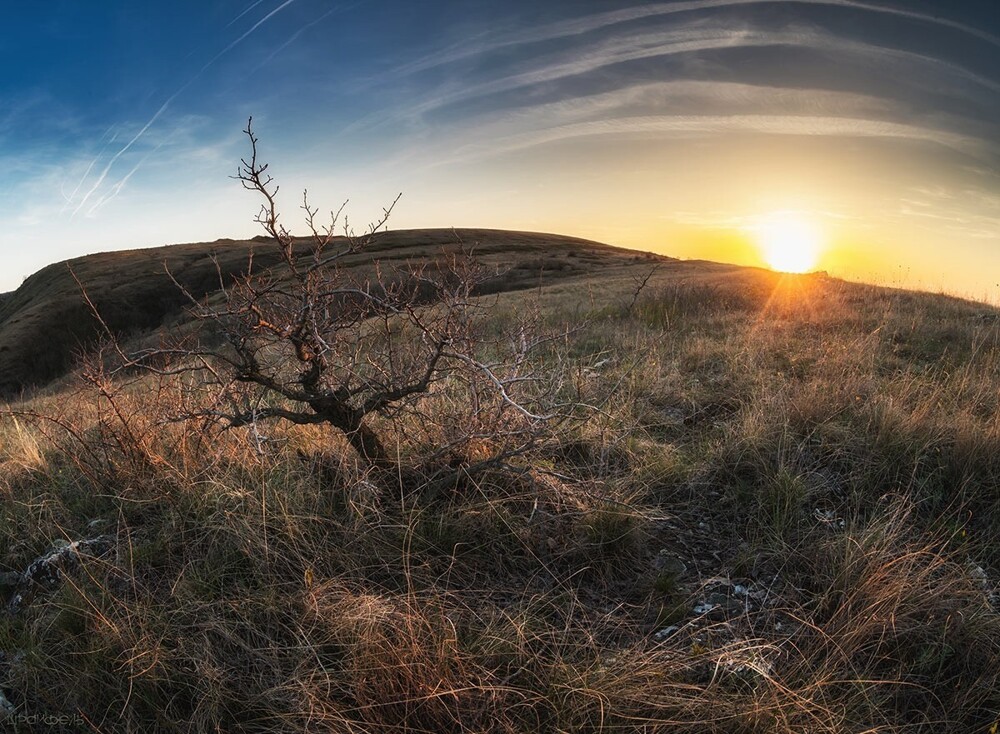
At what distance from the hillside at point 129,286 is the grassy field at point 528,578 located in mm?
26438

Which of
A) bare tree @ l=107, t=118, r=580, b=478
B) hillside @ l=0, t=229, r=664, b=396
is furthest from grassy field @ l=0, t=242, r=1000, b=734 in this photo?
hillside @ l=0, t=229, r=664, b=396

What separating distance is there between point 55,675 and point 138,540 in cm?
93

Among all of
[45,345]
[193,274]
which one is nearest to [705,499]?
[45,345]

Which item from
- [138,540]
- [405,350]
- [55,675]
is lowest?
[55,675]

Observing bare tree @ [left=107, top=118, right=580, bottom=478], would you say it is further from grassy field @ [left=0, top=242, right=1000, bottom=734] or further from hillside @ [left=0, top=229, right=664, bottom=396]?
hillside @ [left=0, top=229, right=664, bottom=396]

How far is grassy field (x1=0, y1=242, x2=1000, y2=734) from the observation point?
223 cm

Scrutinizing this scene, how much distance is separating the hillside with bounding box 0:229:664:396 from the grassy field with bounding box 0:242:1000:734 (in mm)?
26438

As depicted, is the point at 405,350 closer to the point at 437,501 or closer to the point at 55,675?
the point at 437,501

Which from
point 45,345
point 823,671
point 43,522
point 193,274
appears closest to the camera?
point 823,671

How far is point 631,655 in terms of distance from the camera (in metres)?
2.40

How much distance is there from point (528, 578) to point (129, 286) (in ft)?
189

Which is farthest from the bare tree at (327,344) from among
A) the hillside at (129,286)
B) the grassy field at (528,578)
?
the hillside at (129,286)

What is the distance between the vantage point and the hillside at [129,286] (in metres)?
39.0

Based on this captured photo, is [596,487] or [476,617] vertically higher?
[596,487]
